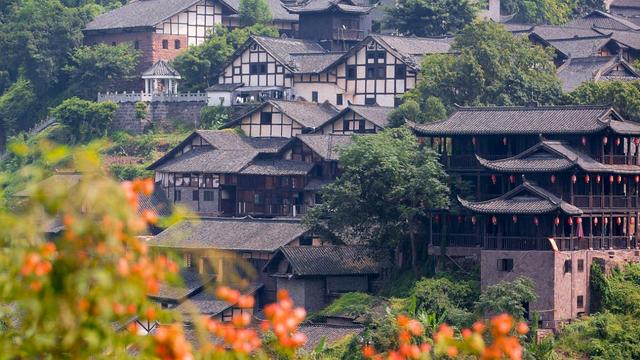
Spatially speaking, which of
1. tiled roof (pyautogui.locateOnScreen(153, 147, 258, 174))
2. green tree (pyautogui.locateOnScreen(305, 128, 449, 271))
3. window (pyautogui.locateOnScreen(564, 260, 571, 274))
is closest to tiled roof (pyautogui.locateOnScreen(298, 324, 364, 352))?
green tree (pyautogui.locateOnScreen(305, 128, 449, 271))

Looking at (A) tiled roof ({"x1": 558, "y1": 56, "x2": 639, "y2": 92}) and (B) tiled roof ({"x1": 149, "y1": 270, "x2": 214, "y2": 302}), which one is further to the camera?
(A) tiled roof ({"x1": 558, "y1": 56, "x2": 639, "y2": 92})

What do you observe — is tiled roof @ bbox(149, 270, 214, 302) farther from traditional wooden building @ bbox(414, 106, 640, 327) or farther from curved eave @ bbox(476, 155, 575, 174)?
curved eave @ bbox(476, 155, 575, 174)

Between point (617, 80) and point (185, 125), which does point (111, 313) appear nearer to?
point (617, 80)

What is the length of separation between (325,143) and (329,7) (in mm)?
19186

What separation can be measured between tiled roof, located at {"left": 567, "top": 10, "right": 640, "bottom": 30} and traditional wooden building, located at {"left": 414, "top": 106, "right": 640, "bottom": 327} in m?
29.8

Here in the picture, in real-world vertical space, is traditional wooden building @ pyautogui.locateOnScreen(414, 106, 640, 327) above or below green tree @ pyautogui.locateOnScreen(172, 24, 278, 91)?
below

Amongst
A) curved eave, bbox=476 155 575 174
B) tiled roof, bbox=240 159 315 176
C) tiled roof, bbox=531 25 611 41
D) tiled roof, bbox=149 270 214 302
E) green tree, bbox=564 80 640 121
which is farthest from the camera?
tiled roof, bbox=531 25 611 41

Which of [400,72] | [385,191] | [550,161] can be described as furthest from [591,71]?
[550,161]

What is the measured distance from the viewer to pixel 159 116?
7238 centimetres

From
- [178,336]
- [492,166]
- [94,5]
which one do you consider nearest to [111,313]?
[178,336]

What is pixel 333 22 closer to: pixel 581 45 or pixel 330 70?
pixel 330 70

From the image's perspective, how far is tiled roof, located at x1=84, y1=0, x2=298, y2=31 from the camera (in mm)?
76938

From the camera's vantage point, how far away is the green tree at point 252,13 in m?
78.2

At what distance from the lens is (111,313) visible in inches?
363
